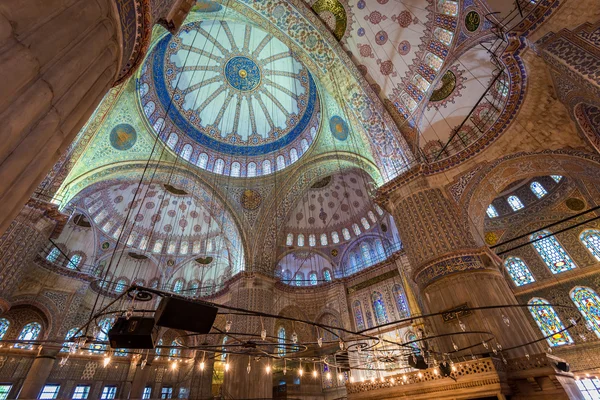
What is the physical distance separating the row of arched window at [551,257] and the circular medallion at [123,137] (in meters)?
18.3

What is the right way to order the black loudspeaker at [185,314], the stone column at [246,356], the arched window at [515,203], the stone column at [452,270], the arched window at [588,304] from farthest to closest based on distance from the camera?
the arched window at [515,203]
the arched window at [588,304]
the stone column at [246,356]
the stone column at [452,270]
the black loudspeaker at [185,314]

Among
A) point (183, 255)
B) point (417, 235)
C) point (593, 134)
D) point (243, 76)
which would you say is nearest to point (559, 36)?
point (593, 134)

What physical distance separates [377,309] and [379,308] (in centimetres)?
12

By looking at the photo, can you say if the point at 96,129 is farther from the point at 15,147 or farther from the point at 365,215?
the point at 365,215

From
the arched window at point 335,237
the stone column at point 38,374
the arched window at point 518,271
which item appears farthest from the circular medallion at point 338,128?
the stone column at point 38,374

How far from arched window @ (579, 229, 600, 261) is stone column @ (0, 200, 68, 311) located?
2057 cm

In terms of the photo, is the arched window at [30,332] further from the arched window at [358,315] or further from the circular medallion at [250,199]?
the arched window at [358,315]

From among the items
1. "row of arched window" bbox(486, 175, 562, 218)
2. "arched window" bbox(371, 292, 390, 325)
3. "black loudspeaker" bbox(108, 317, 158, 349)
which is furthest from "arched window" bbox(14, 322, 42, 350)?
"row of arched window" bbox(486, 175, 562, 218)

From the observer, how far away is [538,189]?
502 inches

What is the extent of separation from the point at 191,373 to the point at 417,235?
14.6 m

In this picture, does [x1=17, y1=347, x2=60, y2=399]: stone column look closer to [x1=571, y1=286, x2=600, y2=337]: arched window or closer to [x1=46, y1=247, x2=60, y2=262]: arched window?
[x1=46, y1=247, x2=60, y2=262]: arched window

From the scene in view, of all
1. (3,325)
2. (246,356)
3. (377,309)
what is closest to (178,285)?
(3,325)

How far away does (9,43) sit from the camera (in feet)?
6.98

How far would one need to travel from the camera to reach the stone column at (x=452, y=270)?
646cm
